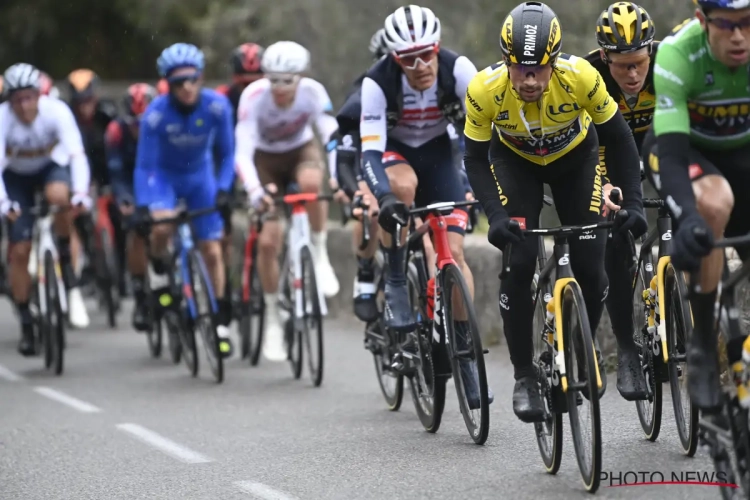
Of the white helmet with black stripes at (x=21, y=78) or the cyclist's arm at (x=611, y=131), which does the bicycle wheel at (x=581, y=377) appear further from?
the white helmet with black stripes at (x=21, y=78)

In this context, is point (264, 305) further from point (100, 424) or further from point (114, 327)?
point (114, 327)

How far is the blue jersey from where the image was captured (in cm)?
1134

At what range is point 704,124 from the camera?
5.53 meters

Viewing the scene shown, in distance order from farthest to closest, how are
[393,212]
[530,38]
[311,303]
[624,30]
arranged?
[311,303] → [393,212] → [624,30] → [530,38]

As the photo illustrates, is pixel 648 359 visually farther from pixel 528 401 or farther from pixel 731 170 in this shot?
pixel 731 170

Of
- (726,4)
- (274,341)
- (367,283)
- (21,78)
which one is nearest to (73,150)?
(21,78)

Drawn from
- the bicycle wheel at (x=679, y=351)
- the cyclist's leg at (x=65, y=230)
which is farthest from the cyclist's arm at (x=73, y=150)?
the bicycle wheel at (x=679, y=351)

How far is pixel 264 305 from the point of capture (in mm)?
11477

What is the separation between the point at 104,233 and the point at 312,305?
19.6 ft

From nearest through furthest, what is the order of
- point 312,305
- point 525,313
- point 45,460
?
point 525,313 < point 45,460 < point 312,305

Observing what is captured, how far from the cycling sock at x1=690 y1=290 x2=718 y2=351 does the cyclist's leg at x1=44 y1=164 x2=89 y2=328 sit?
309 inches

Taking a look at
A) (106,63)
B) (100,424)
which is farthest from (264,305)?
(106,63)

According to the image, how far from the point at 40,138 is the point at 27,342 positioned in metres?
1.82

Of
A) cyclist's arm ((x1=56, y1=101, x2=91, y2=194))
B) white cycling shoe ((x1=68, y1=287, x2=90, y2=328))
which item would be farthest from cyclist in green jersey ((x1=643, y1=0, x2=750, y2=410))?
white cycling shoe ((x1=68, y1=287, x2=90, y2=328))
